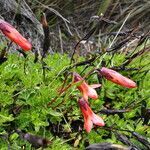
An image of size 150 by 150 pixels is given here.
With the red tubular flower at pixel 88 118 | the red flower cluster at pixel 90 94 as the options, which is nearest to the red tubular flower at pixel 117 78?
the red flower cluster at pixel 90 94

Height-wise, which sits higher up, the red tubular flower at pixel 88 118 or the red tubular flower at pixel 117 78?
the red tubular flower at pixel 117 78

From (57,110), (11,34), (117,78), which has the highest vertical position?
(11,34)

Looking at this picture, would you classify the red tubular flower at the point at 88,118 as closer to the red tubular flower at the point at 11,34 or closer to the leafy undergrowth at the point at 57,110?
the leafy undergrowth at the point at 57,110

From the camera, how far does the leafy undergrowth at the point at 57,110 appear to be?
196 centimetres

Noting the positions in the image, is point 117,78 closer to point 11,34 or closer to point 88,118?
point 88,118

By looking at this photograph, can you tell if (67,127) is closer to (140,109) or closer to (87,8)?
(140,109)

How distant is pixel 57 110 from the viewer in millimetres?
2193

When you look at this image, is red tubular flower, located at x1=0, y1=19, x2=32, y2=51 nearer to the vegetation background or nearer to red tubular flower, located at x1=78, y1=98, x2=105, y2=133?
the vegetation background

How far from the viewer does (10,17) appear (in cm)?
416

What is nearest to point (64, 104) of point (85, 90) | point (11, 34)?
point (85, 90)

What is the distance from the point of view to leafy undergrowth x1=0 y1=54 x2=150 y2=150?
196 centimetres

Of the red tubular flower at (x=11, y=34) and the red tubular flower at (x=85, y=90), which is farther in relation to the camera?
the red tubular flower at (x=85, y=90)

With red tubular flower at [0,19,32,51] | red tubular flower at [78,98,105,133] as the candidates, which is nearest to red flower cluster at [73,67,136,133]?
red tubular flower at [78,98,105,133]

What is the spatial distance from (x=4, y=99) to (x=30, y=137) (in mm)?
433
